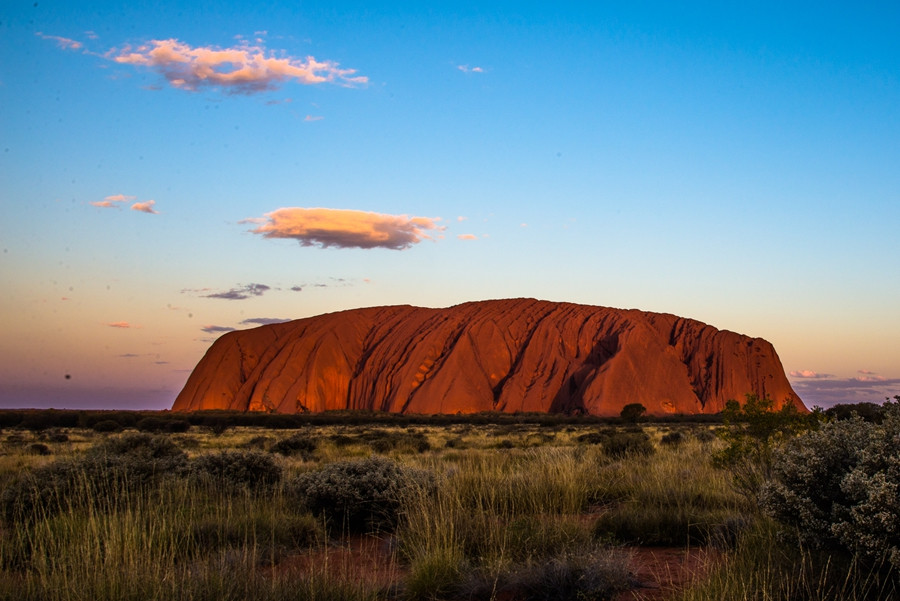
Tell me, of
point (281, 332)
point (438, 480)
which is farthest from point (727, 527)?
point (281, 332)

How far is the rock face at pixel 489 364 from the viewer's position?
64.7 m

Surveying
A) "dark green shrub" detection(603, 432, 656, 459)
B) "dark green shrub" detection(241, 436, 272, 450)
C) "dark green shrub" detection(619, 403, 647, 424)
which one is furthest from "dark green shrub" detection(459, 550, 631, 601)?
"dark green shrub" detection(619, 403, 647, 424)

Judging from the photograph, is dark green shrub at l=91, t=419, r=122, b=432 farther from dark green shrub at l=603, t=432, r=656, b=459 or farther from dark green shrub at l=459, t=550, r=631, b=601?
dark green shrub at l=459, t=550, r=631, b=601

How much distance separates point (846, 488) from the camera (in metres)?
3.98

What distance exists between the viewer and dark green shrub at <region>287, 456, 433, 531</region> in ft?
26.7

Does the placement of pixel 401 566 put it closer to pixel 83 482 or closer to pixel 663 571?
pixel 663 571

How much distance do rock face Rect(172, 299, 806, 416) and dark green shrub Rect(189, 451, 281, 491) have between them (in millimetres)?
51484

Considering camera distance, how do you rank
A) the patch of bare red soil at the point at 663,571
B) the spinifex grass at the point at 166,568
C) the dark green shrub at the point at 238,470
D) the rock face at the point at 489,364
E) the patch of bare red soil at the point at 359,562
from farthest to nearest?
the rock face at the point at 489,364, the dark green shrub at the point at 238,470, the patch of bare red soil at the point at 359,562, the patch of bare red soil at the point at 663,571, the spinifex grass at the point at 166,568

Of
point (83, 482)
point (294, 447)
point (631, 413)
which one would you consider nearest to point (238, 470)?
point (83, 482)

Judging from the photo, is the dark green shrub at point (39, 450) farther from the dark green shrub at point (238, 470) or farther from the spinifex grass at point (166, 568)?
the spinifex grass at point (166, 568)

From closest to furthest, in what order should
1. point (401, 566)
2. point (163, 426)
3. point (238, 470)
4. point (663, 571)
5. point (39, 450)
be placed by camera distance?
point (663, 571), point (401, 566), point (238, 470), point (39, 450), point (163, 426)

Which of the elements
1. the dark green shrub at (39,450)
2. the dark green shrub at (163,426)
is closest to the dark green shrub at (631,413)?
the dark green shrub at (163,426)

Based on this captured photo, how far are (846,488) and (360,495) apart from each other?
570cm

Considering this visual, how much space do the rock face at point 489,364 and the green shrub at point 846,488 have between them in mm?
55949
